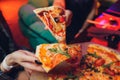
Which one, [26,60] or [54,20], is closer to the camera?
[26,60]

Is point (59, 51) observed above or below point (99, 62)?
above

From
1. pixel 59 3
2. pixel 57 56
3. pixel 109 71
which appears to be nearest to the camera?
pixel 57 56

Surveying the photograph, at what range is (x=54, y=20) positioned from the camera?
989 mm

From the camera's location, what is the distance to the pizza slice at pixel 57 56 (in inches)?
30.5

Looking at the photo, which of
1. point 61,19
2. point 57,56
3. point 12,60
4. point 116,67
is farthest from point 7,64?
point 116,67

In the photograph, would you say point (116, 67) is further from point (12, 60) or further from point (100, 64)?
point (12, 60)

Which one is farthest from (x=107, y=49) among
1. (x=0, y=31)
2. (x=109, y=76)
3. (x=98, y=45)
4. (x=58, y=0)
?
(x=0, y=31)

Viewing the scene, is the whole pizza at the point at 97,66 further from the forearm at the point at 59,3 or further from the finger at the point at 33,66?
the forearm at the point at 59,3

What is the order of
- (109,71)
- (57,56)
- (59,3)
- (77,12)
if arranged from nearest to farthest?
1. (57,56)
2. (109,71)
3. (59,3)
4. (77,12)

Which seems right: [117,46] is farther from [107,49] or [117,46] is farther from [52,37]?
[52,37]

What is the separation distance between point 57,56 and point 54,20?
253 millimetres

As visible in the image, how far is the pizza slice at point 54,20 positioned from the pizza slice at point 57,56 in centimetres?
15

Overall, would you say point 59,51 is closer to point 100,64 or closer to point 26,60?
point 26,60

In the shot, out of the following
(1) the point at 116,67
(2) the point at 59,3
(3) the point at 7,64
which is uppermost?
(2) the point at 59,3
